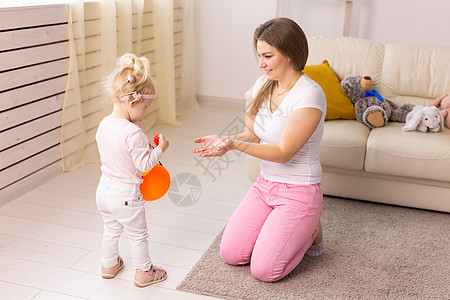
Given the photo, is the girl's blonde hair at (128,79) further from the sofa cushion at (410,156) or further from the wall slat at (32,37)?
the sofa cushion at (410,156)

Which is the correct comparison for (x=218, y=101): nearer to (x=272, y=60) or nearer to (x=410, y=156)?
(x=410, y=156)

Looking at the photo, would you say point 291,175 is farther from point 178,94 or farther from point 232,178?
point 178,94

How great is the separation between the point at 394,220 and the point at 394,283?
633 millimetres

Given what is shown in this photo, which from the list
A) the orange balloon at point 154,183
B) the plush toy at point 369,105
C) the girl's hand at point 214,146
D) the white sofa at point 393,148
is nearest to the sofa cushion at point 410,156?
the white sofa at point 393,148

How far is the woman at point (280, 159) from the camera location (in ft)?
6.50

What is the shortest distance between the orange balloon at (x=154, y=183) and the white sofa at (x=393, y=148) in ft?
3.10

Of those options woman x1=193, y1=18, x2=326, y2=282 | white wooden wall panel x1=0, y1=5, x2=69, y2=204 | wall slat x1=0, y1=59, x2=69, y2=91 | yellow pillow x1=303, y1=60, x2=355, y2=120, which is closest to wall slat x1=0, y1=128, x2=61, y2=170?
white wooden wall panel x1=0, y1=5, x2=69, y2=204

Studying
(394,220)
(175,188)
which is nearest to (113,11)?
(175,188)

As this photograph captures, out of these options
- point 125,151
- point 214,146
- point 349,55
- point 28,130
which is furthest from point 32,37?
point 349,55

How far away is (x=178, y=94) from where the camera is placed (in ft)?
15.1

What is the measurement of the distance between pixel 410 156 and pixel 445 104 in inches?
21.2

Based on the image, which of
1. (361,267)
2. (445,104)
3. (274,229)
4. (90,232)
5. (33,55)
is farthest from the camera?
(445,104)

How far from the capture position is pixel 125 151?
1846mm

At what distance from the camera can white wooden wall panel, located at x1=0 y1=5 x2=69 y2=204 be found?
101 inches
